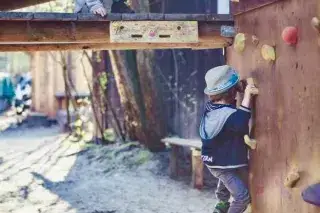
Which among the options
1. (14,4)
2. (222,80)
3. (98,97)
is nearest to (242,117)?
(222,80)

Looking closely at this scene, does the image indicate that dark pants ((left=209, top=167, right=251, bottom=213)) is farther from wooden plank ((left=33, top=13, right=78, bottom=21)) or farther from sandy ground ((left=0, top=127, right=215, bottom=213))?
sandy ground ((left=0, top=127, right=215, bottom=213))

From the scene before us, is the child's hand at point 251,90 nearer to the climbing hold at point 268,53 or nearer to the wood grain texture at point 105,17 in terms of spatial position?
the climbing hold at point 268,53

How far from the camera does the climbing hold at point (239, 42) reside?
418 cm

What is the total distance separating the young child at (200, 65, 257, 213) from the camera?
391 cm

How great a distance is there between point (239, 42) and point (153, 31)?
2.70 feet

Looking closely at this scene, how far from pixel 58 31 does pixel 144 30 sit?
0.83m

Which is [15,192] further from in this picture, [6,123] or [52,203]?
[6,123]

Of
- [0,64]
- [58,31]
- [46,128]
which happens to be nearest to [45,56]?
[46,128]

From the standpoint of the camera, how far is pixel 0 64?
2358cm

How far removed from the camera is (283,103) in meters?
3.53

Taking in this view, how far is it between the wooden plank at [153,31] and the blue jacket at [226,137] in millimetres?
805

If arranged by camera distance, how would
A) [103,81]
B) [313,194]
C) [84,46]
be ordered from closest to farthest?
[313,194]
[84,46]
[103,81]

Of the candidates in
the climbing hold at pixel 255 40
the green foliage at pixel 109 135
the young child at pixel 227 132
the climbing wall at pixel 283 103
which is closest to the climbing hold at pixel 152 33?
the young child at pixel 227 132

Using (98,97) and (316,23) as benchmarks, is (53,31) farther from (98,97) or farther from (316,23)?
(98,97)
